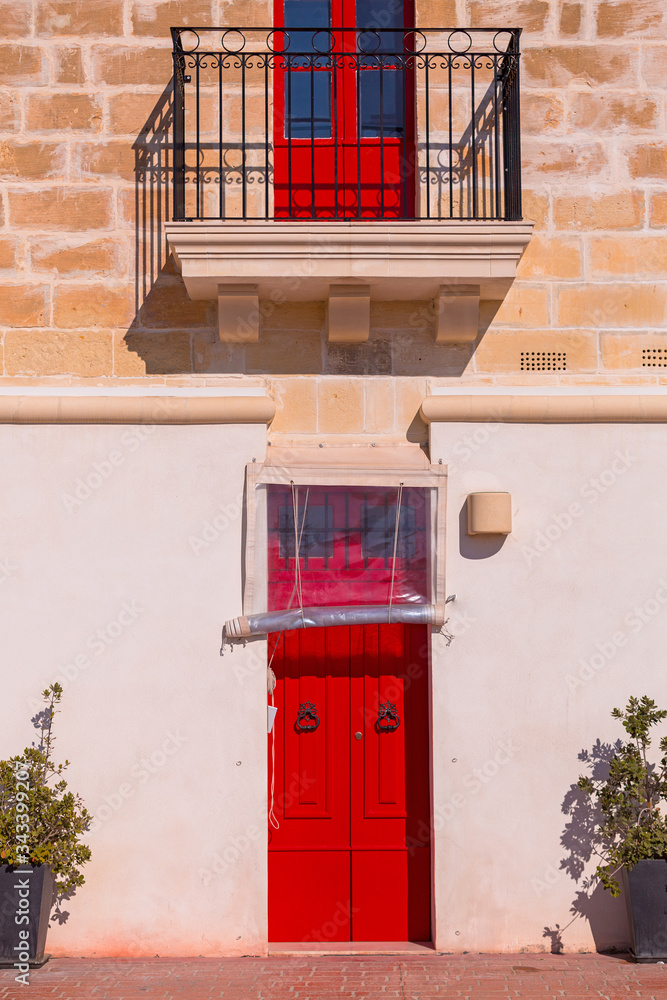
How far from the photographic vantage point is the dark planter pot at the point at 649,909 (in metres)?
5.46

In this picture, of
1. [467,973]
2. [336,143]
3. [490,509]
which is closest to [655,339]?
[490,509]

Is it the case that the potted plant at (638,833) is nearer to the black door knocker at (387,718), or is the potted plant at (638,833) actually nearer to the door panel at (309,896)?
the black door knocker at (387,718)

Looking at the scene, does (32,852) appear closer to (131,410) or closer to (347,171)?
(131,410)

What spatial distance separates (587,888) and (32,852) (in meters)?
3.30

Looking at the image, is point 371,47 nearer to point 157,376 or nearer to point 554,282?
point 554,282

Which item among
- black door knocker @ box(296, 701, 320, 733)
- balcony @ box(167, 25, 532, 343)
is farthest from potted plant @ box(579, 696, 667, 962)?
balcony @ box(167, 25, 532, 343)

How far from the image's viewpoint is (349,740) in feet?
20.0

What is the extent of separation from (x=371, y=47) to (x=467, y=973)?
5858 millimetres

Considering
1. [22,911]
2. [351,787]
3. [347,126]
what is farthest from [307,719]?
[347,126]

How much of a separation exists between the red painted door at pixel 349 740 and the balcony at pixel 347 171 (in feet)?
4.32

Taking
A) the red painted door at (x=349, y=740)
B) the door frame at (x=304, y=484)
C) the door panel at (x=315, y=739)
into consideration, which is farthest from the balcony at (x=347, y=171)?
the door panel at (x=315, y=739)

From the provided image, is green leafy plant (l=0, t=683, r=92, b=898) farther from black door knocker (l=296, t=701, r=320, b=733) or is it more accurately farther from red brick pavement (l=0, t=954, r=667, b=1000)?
black door knocker (l=296, t=701, r=320, b=733)

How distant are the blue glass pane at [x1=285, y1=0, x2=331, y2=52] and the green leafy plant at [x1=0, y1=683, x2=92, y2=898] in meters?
4.52

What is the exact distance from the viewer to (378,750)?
6102 mm
